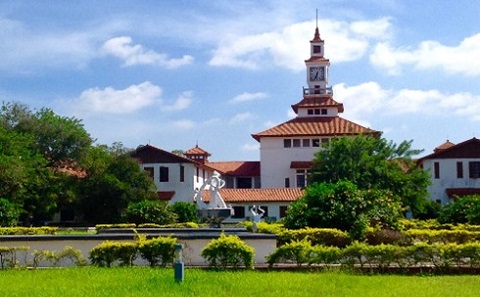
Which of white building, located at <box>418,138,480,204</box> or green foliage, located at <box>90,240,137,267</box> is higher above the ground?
white building, located at <box>418,138,480,204</box>

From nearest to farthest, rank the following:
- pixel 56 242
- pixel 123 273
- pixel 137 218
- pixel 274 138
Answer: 1. pixel 123 273
2. pixel 56 242
3. pixel 137 218
4. pixel 274 138

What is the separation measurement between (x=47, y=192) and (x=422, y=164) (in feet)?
94.1

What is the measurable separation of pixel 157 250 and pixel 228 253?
1.69m

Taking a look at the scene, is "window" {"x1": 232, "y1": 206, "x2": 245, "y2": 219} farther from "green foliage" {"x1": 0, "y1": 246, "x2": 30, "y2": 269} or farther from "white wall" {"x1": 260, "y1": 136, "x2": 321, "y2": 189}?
"green foliage" {"x1": 0, "y1": 246, "x2": 30, "y2": 269}

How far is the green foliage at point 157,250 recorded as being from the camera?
51.8 ft

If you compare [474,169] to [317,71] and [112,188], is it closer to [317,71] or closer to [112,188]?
[317,71]

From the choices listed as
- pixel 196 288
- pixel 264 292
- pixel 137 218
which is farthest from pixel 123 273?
pixel 137 218

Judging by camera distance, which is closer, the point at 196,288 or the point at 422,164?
the point at 196,288

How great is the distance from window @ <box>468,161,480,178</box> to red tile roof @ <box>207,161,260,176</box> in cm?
1835

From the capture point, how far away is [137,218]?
3547 cm

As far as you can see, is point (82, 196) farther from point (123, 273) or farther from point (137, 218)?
point (123, 273)

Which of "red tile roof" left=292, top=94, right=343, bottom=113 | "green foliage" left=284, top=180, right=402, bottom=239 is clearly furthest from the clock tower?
"green foliage" left=284, top=180, right=402, bottom=239

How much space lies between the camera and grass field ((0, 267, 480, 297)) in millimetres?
11203

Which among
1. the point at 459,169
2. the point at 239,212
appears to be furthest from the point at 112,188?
the point at 459,169
